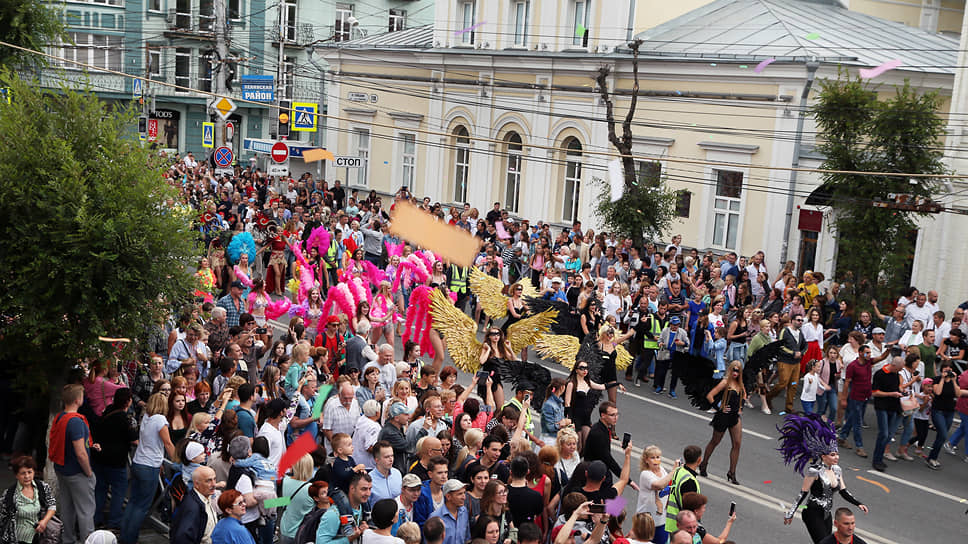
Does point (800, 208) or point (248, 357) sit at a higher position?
point (800, 208)

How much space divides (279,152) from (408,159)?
41.2 ft

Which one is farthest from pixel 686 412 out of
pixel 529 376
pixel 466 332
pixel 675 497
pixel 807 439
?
pixel 675 497

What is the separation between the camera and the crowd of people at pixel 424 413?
25.3 feet

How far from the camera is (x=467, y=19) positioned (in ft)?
109

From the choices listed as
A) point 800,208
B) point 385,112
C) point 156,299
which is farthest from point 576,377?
point 385,112

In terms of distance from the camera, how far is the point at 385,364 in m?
11.3

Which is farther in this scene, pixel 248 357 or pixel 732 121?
pixel 732 121

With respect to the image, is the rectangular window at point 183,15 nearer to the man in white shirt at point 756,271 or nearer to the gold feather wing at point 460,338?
the man in white shirt at point 756,271

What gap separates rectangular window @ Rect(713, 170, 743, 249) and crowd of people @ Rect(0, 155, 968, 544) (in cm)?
570

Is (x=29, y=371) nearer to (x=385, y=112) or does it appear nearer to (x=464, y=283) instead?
(x=464, y=283)

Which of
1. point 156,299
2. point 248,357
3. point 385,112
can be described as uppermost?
point 385,112

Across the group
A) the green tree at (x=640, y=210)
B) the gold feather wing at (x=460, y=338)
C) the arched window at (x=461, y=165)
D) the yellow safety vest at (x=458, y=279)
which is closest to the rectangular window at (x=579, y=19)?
the arched window at (x=461, y=165)

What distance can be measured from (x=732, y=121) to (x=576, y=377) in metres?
14.6

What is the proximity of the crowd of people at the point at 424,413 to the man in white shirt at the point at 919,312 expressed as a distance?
0.05 m
